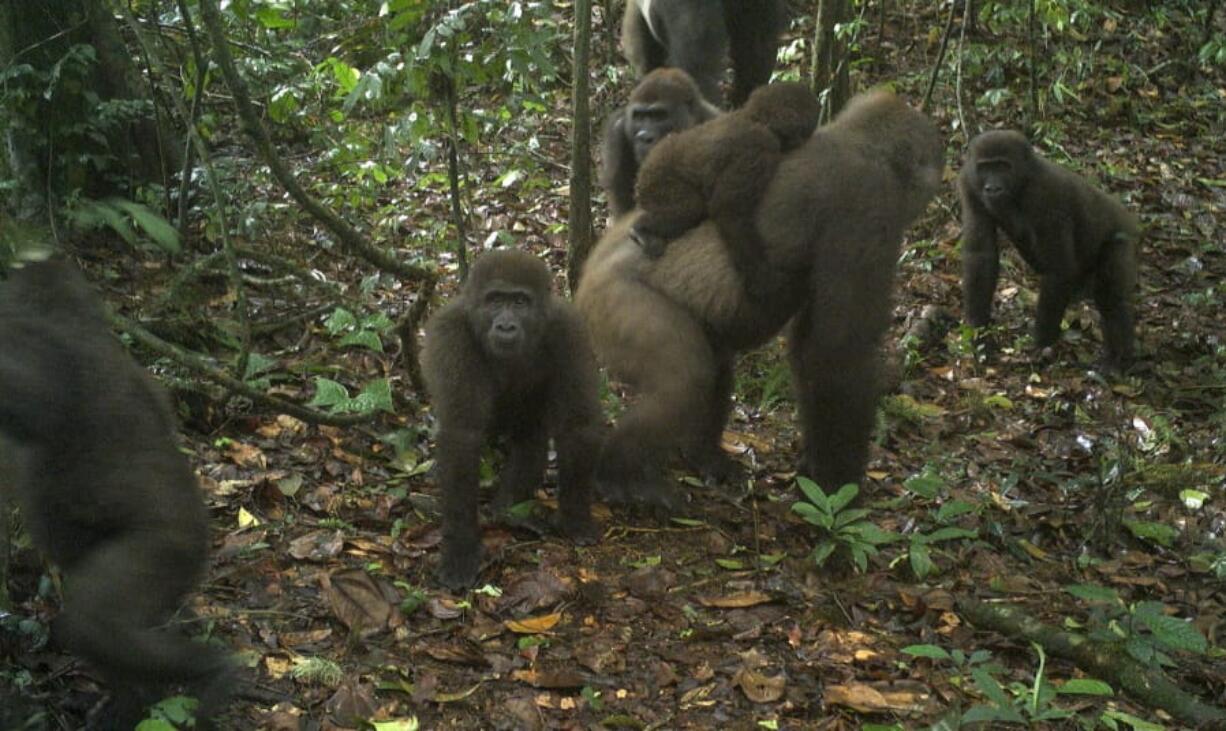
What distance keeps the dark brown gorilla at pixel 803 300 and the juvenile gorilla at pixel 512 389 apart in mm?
415

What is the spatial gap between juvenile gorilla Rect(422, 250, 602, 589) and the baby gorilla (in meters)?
0.89

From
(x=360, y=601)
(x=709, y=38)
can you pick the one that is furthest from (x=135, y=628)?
(x=709, y=38)

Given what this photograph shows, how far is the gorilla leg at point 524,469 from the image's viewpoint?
577cm

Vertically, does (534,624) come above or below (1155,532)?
above

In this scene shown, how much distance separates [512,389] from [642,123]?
7.88 ft

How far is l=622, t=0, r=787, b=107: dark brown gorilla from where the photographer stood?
9305 mm

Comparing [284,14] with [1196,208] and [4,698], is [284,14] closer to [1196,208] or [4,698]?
[4,698]

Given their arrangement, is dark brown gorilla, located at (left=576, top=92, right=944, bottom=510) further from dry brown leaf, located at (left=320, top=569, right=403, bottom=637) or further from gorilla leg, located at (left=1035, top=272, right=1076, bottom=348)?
gorilla leg, located at (left=1035, top=272, right=1076, bottom=348)

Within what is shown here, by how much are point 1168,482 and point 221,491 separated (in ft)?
17.4

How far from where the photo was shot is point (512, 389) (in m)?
5.61

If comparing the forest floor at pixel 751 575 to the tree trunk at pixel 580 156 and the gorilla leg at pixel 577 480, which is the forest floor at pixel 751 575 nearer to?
the gorilla leg at pixel 577 480

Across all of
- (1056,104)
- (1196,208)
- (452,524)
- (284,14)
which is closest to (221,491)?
(452,524)

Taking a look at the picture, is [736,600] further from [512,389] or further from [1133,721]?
[1133,721]

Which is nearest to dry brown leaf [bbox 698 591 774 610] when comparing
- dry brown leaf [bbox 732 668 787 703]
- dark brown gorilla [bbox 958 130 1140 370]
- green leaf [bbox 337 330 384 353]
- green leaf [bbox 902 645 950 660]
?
dry brown leaf [bbox 732 668 787 703]
